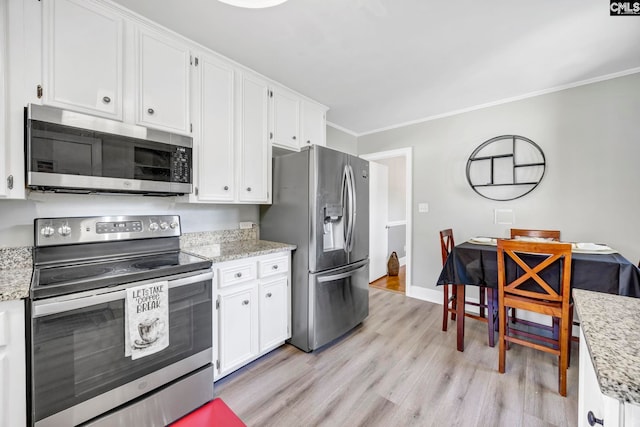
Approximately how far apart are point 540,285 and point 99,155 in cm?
303

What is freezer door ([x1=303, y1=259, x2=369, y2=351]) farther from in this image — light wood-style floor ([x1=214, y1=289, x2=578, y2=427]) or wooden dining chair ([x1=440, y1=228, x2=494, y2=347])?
wooden dining chair ([x1=440, y1=228, x2=494, y2=347])

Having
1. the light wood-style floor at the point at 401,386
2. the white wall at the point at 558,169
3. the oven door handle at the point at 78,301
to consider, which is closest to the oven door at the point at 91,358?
the oven door handle at the point at 78,301

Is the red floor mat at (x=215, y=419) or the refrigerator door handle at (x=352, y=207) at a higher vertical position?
the refrigerator door handle at (x=352, y=207)

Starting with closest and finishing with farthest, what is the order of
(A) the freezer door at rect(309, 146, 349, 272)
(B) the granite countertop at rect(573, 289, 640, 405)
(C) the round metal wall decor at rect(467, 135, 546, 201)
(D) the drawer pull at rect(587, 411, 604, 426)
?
1. (B) the granite countertop at rect(573, 289, 640, 405)
2. (D) the drawer pull at rect(587, 411, 604, 426)
3. (A) the freezer door at rect(309, 146, 349, 272)
4. (C) the round metal wall decor at rect(467, 135, 546, 201)

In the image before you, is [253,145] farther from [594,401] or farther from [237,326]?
[594,401]

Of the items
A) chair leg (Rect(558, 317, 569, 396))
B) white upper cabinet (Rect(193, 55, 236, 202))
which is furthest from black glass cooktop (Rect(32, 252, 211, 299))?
chair leg (Rect(558, 317, 569, 396))

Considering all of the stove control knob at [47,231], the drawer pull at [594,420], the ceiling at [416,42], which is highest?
the ceiling at [416,42]

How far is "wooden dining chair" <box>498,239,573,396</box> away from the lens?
1.74 m

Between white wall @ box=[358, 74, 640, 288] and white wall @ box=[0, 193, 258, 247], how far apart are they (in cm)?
256

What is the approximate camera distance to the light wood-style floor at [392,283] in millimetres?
3946

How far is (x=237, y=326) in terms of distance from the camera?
1.92 m

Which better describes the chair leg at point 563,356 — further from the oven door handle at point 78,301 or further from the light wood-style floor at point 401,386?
the oven door handle at point 78,301

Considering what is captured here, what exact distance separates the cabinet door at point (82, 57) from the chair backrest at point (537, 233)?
3574mm

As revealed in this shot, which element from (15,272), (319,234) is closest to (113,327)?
(15,272)
